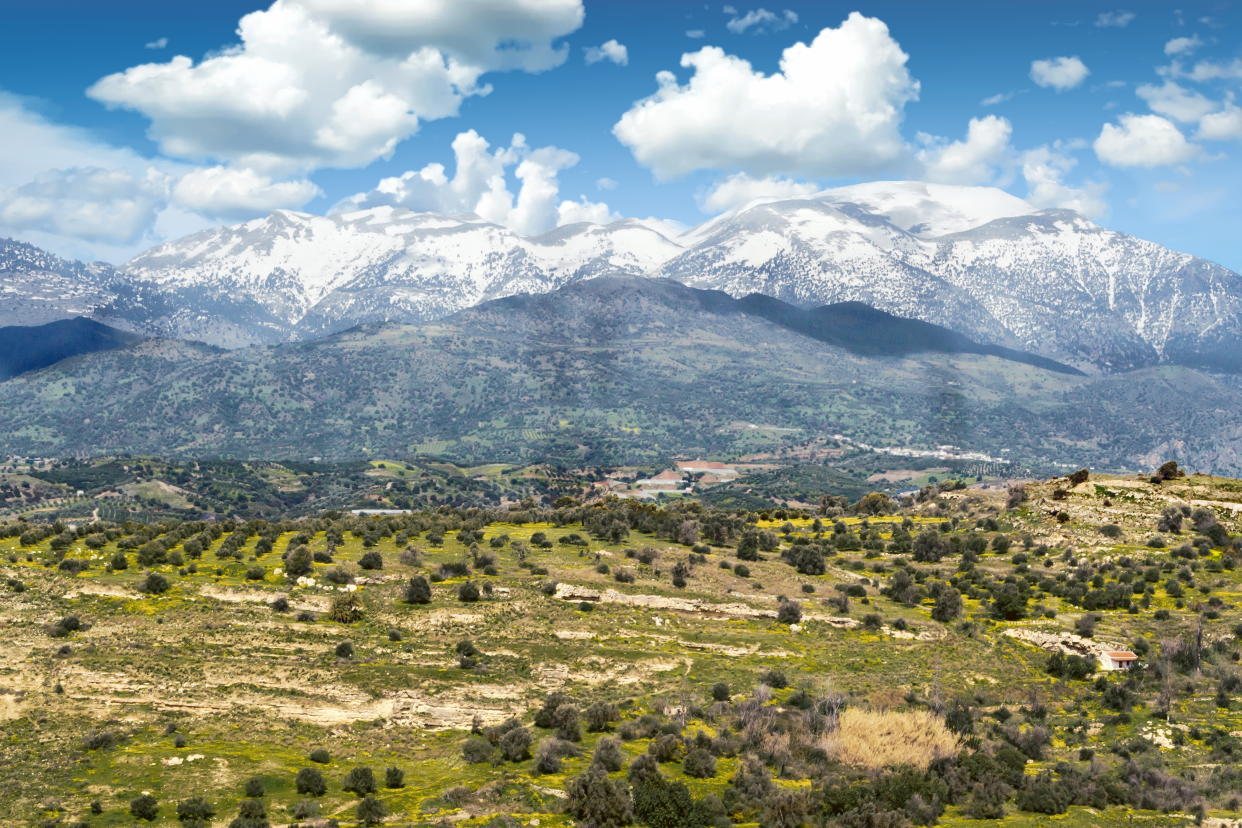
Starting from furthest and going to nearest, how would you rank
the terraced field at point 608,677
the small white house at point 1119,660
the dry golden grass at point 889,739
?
the small white house at point 1119,660
the dry golden grass at point 889,739
the terraced field at point 608,677

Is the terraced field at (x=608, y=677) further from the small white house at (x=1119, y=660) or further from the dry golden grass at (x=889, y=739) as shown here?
the small white house at (x=1119, y=660)

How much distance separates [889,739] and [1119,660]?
17962 millimetres

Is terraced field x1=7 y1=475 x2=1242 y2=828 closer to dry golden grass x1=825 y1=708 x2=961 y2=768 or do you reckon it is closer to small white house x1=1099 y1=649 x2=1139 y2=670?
dry golden grass x1=825 y1=708 x2=961 y2=768

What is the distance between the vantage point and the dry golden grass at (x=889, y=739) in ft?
101

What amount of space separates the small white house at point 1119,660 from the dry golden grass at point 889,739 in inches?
573

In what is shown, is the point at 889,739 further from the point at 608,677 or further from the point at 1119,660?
the point at 1119,660

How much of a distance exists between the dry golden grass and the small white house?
47.8ft

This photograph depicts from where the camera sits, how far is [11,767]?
87.9 feet

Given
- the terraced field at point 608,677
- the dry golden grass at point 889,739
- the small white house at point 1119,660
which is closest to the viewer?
the terraced field at point 608,677

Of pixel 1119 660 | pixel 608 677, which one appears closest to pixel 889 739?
pixel 608 677

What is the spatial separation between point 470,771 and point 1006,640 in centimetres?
3124

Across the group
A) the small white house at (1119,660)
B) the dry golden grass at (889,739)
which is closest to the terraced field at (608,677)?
the dry golden grass at (889,739)

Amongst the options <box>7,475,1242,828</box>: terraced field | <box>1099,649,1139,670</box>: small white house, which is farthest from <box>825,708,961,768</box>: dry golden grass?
<box>1099,649,1139,670</box>: small white house

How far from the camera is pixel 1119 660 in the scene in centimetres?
4284
